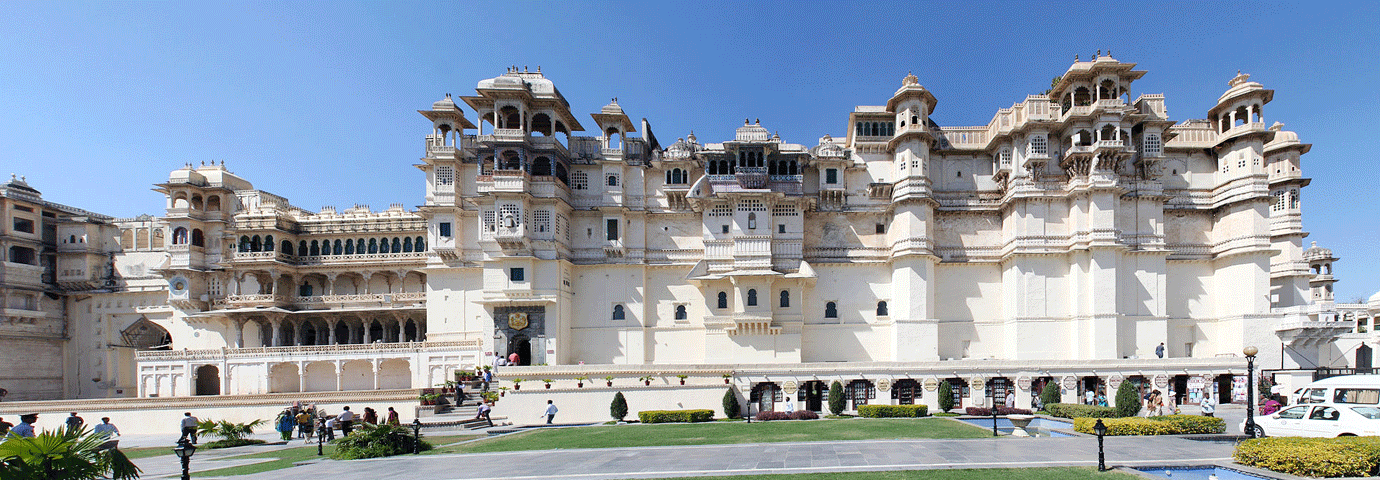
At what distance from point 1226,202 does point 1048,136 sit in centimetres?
1150

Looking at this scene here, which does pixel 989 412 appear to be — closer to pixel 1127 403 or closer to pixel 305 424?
pixel 1127 403

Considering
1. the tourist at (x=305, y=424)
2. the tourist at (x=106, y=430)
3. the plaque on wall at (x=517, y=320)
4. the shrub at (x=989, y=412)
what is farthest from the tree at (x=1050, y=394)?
the tourist at (x=106, y=430)

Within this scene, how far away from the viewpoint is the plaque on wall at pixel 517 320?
3912 cm

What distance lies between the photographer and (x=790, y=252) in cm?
4150

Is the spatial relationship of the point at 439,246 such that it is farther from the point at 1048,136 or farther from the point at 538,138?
the point at 1048,136

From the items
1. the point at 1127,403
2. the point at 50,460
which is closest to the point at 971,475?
the point at 50,460

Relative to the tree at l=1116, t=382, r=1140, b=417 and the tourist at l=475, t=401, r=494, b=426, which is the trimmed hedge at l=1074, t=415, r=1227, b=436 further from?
the tourist at l=475, t=401, r=494, b=426

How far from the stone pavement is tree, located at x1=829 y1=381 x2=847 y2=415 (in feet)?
43.3

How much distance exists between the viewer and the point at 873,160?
4350cm

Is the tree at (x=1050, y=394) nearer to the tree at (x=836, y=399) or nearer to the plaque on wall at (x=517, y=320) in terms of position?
the tree at (x=836, y=399)

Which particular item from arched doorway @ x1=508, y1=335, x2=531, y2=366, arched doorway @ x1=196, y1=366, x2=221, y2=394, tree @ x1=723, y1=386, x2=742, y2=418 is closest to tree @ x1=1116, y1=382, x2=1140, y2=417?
tree @ x1=723, y1=386, x2=742, y2=418

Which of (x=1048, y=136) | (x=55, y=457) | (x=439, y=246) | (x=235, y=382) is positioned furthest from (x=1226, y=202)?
(x=235, y=382)

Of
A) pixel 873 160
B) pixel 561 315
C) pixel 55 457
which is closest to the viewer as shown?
pixel 55 457

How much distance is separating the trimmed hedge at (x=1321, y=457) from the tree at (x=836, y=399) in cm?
1902
